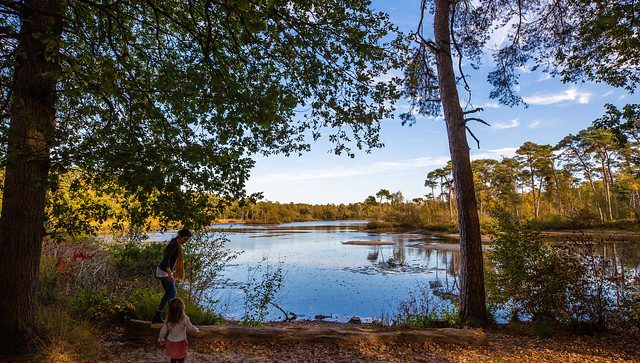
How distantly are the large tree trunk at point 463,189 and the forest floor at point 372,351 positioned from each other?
42.0 inches

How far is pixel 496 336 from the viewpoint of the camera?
5887mm

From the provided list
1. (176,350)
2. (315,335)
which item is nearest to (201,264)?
(315,335)

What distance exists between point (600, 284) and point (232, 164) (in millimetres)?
6791

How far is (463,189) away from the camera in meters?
6.81

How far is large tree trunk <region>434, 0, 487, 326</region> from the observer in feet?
21.6

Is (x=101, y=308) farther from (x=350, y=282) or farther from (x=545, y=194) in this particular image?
(x=545, y=194)

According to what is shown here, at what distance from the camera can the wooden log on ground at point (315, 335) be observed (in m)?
5.21

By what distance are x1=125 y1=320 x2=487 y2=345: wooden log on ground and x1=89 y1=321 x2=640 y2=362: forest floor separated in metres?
0.04

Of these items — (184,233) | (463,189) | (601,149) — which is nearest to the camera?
(184,233)

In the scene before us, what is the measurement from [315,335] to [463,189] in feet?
13.4

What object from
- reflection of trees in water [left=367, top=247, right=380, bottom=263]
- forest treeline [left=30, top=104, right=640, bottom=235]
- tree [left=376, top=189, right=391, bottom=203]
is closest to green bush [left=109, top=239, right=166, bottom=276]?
forest treeline [left=30, top=104, right=640, bottom=235]

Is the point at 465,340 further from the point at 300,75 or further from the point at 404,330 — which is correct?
the point at 300,75

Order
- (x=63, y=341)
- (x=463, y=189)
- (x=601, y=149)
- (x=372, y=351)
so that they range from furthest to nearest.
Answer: (x=601, y=149)
(x=463, y=189)
(x=372, y=351)
(x=63, y=341)

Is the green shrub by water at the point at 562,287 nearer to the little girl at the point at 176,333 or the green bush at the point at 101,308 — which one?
the little girl at the point at 176,333
